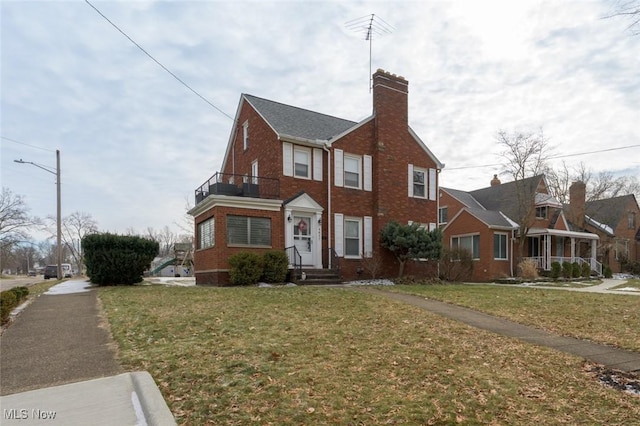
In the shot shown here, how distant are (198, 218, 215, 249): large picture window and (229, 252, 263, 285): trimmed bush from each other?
5.99 feet

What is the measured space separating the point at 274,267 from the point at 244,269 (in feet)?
3.69

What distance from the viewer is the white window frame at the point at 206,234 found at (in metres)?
16.3

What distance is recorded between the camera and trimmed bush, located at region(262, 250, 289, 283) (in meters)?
15.2

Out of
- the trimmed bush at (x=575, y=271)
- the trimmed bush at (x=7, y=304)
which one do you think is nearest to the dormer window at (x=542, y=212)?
the trimmed bush at (x=575, y=271)

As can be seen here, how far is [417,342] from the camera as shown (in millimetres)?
6367

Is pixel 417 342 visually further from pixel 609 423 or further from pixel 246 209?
pixel 246 209

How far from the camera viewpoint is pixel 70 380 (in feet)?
15.6

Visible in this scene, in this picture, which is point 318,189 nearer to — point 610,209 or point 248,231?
point 248,231

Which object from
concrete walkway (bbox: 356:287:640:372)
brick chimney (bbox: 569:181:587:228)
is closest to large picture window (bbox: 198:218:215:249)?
concrete walkway (bbox: 356:287:640:372)

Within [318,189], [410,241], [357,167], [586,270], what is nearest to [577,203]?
[586,270]

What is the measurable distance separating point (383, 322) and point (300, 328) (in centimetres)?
169

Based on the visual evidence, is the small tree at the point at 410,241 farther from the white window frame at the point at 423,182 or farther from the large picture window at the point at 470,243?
the large picture window at the point at 470,243

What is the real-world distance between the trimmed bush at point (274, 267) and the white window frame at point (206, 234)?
225cm

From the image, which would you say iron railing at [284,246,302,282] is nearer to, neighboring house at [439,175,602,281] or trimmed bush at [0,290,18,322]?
trimmed bush at [0,290,18,322]
